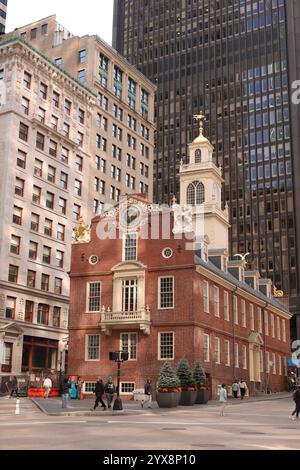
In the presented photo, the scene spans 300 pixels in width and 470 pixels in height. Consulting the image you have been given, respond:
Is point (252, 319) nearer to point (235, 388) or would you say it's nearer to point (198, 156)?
point (235, 388)

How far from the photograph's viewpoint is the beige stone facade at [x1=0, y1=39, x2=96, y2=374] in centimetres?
5772

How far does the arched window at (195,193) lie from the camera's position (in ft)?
201

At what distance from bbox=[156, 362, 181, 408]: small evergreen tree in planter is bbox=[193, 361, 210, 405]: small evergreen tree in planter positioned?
348cm

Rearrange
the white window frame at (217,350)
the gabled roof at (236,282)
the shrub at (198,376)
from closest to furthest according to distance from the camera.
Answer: the shrub at (198,376) → the gabled roof at (236,282) → the white window frame at (217,350)

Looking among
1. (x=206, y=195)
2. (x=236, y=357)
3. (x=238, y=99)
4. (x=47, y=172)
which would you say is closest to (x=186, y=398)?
(x=236, y=357)

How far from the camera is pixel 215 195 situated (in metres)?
61.7

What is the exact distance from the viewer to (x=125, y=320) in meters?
43.2

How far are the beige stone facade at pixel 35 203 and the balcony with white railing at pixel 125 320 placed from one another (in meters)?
14.8

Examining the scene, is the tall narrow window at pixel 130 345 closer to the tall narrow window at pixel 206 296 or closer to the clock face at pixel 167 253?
the tall narrow window at pixel 206 296

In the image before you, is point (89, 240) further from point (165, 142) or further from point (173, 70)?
point (173, 70)

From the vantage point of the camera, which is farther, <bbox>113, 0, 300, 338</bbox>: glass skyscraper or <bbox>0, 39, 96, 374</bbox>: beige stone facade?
<bbox>113, 0, 300, 338</bbox>: glass skyscraper

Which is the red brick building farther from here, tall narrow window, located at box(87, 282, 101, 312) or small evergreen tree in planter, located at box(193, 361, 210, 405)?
small evergreen tree in planter, located at box(193, 361, 210, 405)

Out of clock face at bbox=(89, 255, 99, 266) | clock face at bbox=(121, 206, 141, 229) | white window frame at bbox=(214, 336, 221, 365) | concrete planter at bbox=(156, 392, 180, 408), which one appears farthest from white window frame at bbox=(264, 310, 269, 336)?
concrete planter at bbox=(156, 392, 180, 408)

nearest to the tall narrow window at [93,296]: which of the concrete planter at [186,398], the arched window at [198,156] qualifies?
the concrete planter at [186,398]
